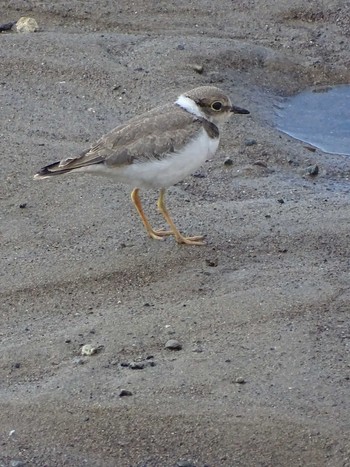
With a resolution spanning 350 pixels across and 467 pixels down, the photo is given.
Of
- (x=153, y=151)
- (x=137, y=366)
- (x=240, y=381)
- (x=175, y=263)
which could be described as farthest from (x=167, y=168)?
(x=240, y=381)

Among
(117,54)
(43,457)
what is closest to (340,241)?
(43,457)

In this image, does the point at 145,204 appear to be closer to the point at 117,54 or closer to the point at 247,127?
the point at 247,127

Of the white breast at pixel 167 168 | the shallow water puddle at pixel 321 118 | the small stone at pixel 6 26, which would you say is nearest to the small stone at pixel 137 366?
the white breast at pixel 167 168

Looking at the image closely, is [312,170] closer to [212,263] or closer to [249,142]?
[249,142]

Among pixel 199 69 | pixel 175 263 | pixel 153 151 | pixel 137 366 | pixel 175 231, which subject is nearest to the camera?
pixel 137 366

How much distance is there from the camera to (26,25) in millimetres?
9734

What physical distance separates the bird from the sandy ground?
507mm

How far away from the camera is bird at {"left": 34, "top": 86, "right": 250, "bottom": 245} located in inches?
252

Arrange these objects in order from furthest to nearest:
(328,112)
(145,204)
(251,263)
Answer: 1. (328,112)
2. (145,204)
3. (251,263)

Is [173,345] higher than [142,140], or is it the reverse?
[142,140]

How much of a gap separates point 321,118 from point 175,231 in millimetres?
2457

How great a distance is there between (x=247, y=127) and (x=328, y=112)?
0.82 metres

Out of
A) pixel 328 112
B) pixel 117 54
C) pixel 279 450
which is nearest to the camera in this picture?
pixel 279 450

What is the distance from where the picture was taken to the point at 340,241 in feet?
22.1
